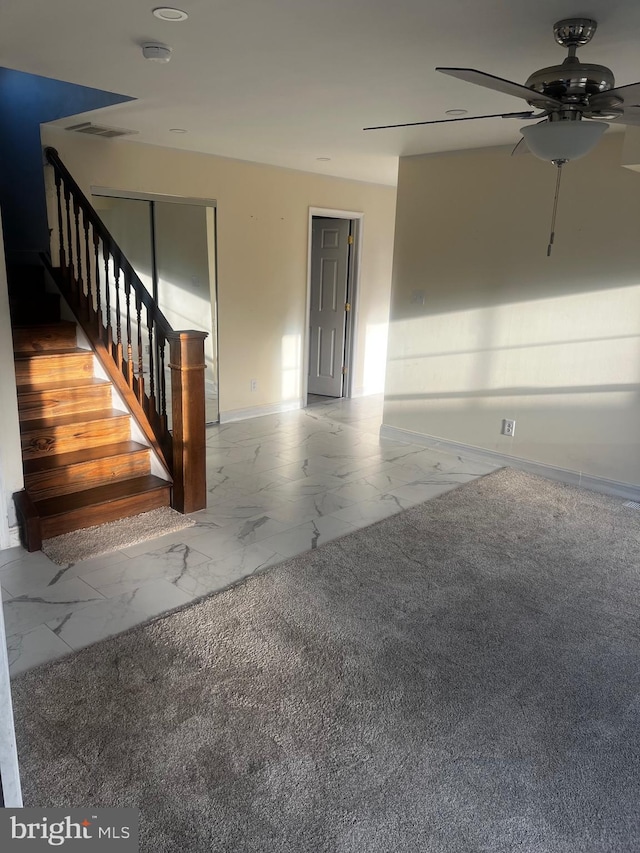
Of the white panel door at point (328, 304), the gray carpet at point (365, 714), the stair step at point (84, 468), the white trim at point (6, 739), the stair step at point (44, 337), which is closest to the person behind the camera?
the white trim at point (6, 739)

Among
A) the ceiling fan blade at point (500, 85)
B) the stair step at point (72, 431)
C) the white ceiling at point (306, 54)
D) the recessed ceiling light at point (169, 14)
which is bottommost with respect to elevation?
the stair step at point (72, 431)

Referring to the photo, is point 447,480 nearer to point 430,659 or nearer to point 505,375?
point 505,375

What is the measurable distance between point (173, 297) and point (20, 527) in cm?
270

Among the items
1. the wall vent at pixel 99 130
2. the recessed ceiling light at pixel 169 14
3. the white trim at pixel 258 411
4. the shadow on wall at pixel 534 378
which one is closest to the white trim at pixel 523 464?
the shadow on wall at pixel 534 378

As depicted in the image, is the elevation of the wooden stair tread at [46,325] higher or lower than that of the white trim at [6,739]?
higher

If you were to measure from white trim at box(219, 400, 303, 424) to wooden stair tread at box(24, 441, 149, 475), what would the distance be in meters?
2.00

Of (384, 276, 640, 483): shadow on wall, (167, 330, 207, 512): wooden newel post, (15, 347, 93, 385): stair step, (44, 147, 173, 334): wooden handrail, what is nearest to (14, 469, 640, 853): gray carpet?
(167, 330, 207, 512): wooden newel post

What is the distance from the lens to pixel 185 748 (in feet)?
6.64

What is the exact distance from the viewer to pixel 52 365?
4.14 meters

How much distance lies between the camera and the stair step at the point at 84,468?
3609 millimetres

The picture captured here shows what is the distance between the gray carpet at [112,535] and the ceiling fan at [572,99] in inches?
108

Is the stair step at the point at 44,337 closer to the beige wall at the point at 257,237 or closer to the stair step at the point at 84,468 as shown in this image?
the stair step at the point at 84,468

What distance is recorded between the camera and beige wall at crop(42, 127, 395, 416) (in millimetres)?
5094

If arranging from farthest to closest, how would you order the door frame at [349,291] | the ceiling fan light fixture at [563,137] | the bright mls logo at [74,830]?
the door frame at [349,291] < the ceiling fan light fixture at [563,137] < the bright mls logo at [74,830]
